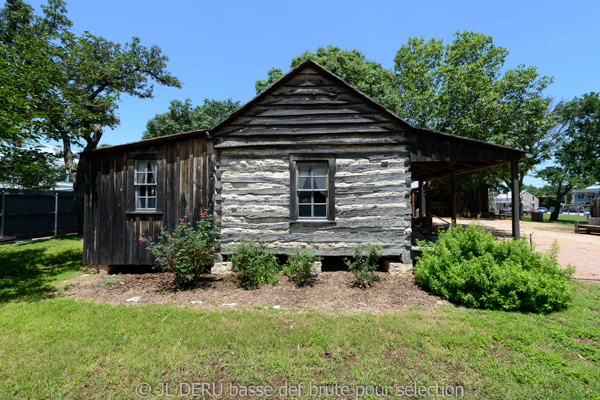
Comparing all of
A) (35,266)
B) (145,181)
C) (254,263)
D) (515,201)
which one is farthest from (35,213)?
(515,201)

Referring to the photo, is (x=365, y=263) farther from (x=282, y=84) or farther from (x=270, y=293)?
(x=282, y=84)

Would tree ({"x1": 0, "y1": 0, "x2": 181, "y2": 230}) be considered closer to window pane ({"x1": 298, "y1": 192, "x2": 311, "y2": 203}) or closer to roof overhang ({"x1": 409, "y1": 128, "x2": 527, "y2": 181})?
window pane ({"x1": 298, "y1": 192, "x2": 311, "y2": 203})

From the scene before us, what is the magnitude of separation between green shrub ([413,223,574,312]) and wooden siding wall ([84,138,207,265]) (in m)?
6.39

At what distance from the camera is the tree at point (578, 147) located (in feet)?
82.1

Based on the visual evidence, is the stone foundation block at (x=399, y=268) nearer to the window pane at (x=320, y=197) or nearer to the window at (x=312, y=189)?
the window at (x=312, y=189)

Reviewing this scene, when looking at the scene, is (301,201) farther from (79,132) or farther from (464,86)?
(464,86)

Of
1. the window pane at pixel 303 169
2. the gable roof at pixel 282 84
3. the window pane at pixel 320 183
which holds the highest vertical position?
the gable roof at pixel 282 84

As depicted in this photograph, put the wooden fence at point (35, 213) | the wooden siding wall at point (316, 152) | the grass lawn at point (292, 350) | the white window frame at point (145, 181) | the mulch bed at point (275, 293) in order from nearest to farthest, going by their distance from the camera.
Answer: the grass lawn at point (292, 350)
the mulch bed at point (275, 293)
the wooden siding wall at point (316, 152)
the white window frame at point (145, 181)
the wooden fence at point (35, 213)

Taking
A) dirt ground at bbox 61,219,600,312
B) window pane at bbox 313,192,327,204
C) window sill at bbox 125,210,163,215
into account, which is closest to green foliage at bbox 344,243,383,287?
dirt ground at bbox 61,219,600,312

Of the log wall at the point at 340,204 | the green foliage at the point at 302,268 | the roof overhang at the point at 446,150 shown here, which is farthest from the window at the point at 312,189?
the roof overhang at the point at 446,150

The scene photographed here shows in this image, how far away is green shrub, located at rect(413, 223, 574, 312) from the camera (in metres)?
4.88

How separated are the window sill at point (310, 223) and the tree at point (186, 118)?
2112cm

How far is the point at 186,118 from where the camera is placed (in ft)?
86.8

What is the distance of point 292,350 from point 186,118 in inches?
1097
